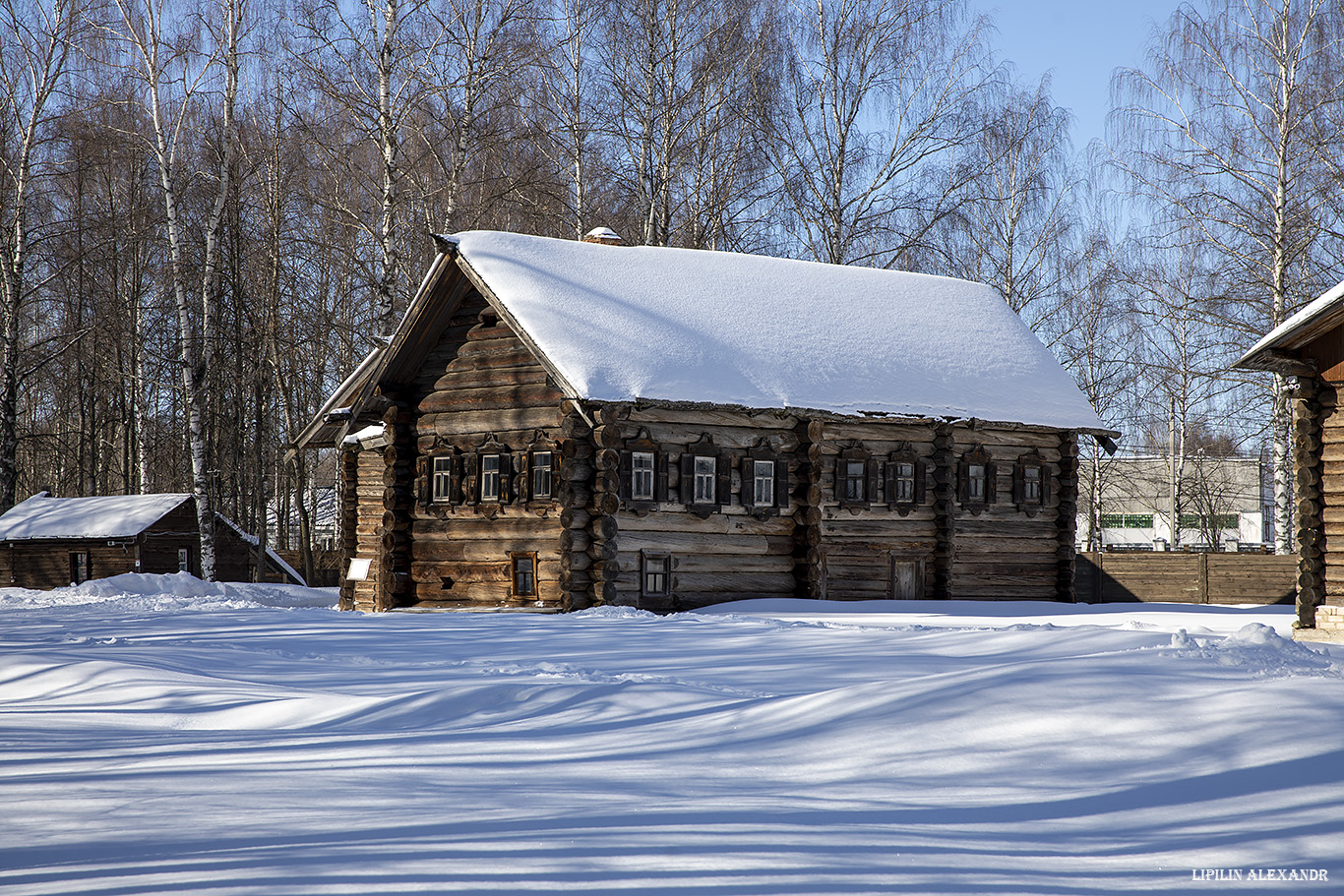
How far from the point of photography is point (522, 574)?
20469 millimetres

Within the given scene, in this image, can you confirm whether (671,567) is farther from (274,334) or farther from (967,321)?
(274,334)

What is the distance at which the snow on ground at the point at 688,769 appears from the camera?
471 cm

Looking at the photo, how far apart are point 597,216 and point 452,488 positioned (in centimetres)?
1561

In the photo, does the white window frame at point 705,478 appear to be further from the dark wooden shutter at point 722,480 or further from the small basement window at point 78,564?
the small basement window at point 78,564

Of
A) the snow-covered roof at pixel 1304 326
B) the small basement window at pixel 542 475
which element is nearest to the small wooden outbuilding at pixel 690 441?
the small basement window at pixel 542 475

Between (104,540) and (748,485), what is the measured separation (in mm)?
25446

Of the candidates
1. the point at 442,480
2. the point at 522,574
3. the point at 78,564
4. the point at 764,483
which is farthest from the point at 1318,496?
the point at 78,564

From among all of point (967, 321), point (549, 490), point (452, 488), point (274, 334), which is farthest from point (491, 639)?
point (274, 334)

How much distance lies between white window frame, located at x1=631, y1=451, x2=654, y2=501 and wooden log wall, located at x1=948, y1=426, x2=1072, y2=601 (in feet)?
22.1

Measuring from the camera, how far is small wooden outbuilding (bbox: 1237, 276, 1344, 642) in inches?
657

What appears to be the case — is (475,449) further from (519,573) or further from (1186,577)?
(1186,577)

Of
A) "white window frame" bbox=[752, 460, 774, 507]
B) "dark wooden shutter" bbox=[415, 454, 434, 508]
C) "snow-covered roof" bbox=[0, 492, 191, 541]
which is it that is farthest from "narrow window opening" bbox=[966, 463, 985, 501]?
"snow-covered roof" bbox=[0, 492, 191, 541]

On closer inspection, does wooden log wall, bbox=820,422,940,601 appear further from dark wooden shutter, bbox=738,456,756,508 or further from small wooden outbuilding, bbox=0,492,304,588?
small wooden outbuilding, bbox=0,492,304,588

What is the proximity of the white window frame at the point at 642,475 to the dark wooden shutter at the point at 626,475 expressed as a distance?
2.2 inches
